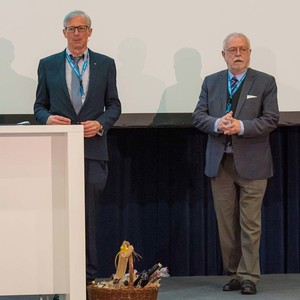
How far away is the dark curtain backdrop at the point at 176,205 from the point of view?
5699 millimetres

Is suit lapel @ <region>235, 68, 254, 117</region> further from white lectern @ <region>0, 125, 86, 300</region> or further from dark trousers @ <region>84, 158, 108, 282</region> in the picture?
white lectern @ <region>0, 125, 86, 300</region>

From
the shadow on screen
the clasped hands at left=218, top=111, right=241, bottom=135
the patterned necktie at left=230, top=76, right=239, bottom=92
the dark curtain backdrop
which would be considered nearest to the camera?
the clasped hands at left=218, top=111, right=241, bottom=135

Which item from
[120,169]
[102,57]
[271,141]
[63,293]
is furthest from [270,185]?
[63,293]

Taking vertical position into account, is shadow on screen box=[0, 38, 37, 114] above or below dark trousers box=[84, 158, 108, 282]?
above

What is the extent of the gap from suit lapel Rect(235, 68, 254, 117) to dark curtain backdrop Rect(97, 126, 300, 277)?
1.00 meters

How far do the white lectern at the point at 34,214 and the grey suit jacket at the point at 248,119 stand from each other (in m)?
1.37

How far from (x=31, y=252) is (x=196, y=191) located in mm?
2329

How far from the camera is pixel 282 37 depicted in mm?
5258

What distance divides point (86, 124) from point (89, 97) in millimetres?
278

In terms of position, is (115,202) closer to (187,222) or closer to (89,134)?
(187,222)

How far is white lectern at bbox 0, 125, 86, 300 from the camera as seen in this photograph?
358 cm

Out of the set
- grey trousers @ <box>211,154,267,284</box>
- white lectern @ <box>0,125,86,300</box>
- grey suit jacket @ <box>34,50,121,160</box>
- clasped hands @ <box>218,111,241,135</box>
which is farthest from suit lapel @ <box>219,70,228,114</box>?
white lectern @ <box>0,125,86,300</box>

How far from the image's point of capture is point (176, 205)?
18.9 feet

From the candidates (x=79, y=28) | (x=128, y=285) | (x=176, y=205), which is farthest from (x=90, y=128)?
(x=176, y=205)
